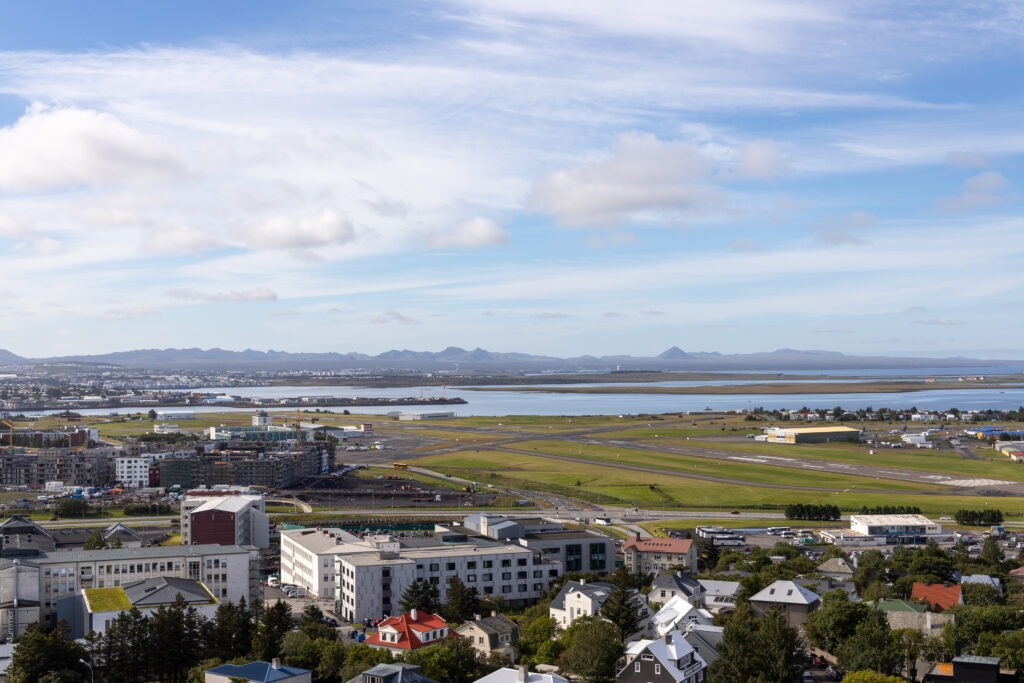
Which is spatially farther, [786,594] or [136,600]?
[786,594]

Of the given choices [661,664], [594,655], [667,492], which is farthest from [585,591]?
[667,492]

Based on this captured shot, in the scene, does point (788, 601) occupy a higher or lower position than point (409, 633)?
lower

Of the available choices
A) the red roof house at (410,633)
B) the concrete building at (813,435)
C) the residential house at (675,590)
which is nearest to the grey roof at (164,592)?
the red roof house at (410,633)

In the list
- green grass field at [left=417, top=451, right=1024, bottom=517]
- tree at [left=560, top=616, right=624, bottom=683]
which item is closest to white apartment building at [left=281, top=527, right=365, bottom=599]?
tree at [left=560, top=616, right=624, bottom=683]

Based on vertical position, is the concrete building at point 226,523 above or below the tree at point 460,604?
above

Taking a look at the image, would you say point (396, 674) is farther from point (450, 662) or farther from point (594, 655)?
point (594, 655)

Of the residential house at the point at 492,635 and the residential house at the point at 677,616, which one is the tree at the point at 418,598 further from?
the residential house at the point at 677,616
